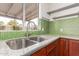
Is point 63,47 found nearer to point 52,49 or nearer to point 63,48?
point 63,48

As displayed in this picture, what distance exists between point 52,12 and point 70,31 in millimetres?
297

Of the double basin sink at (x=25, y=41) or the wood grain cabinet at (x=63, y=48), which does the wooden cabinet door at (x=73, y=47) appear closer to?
the wood grain cabinet at (x=63, y=48)

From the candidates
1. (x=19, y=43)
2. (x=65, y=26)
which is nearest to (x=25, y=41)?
(x=19, y=43)

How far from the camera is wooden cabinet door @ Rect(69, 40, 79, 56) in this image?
112cm

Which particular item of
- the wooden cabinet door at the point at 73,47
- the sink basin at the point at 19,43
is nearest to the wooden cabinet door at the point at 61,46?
the wooden cabinet door at the point at 73,47

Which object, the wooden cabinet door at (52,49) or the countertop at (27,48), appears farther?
the wooden cabinet door at (52,49)

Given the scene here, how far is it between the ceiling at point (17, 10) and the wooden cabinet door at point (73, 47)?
56 cm

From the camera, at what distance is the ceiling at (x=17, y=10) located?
3.20 ft

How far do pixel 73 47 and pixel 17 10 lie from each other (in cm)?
78

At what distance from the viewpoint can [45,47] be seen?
957 millimetres

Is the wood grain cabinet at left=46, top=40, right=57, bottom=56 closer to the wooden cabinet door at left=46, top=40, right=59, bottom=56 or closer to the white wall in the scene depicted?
the wooden cabinet door at left=46, top=40, right=59, bottom=56

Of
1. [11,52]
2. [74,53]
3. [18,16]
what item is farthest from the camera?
[74,53]

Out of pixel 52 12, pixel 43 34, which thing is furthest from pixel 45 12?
pixel 43 34

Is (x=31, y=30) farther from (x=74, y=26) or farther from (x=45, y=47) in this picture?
(x=74, y=26)
